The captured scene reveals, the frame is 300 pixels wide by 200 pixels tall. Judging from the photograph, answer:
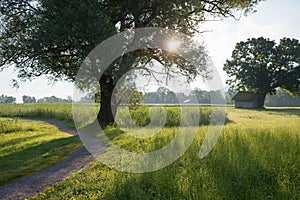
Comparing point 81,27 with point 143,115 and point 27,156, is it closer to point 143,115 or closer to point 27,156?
point 27,156

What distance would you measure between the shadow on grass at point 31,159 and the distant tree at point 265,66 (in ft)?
190

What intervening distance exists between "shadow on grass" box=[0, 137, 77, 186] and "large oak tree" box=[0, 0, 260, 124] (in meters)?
5.59

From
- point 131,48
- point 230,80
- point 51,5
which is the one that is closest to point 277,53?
point 230,80

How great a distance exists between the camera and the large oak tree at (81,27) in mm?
13953

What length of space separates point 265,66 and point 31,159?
63.2 meters

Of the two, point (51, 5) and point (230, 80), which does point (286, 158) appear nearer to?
point (51, 5)

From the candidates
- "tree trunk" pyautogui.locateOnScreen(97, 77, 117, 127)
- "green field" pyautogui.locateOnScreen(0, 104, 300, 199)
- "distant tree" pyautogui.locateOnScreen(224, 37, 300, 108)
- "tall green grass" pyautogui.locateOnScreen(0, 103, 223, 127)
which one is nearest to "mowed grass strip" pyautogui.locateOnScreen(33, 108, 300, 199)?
"green field" pyautogui.locateOnScreen(0, 104, 300, 199)

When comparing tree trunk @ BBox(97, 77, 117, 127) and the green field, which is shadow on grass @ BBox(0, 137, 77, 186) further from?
tree trunk @ BBox(97, 77, 117, 127)

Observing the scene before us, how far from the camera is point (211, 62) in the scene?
18.9 meters

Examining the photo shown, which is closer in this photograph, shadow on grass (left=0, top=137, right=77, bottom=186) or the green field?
the green field

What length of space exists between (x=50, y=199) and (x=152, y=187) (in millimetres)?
2447

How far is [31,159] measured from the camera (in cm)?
966

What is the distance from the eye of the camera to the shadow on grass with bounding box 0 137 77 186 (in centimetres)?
783

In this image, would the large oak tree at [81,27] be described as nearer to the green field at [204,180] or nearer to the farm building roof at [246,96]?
the green field at [204,180]
